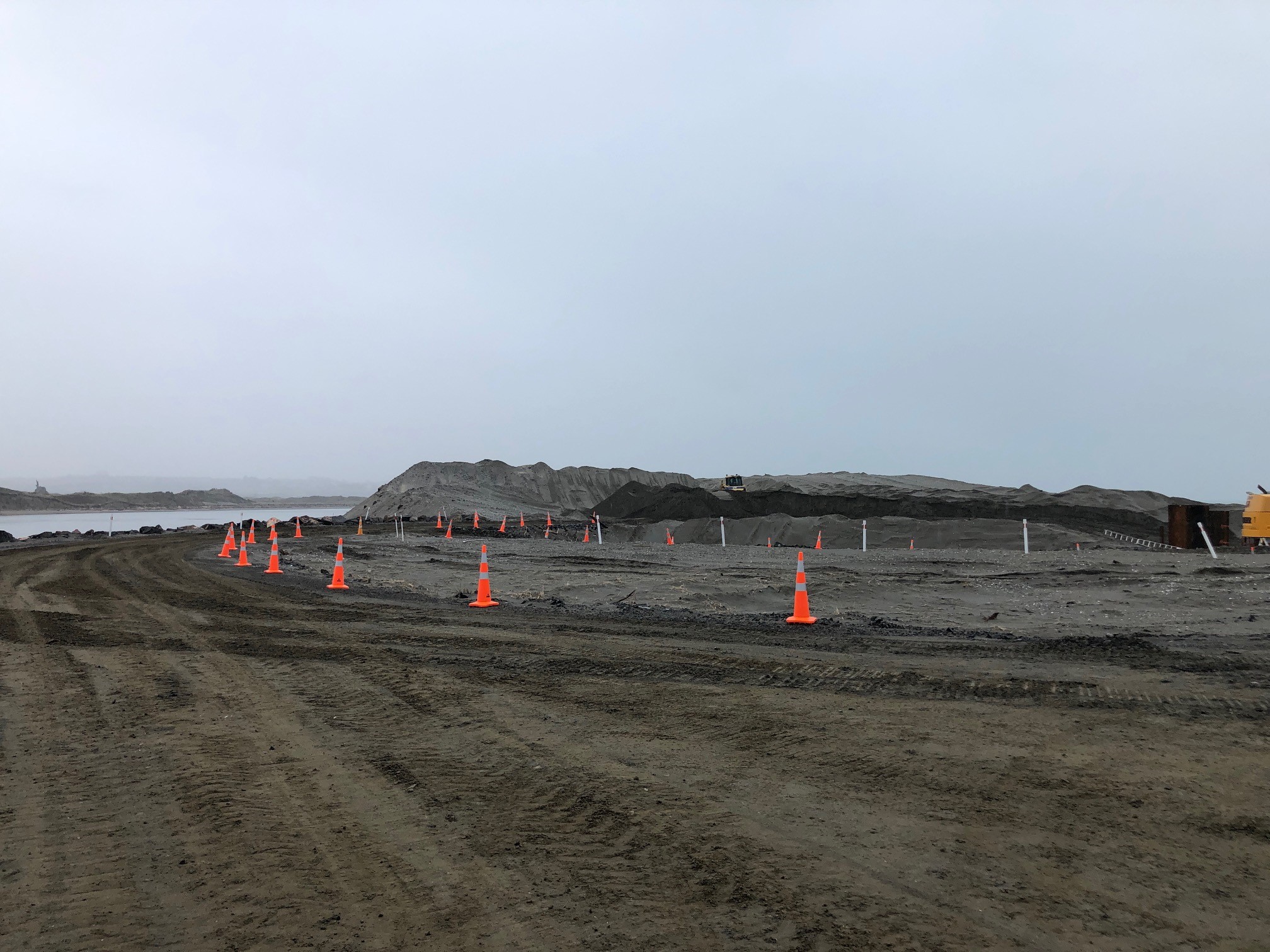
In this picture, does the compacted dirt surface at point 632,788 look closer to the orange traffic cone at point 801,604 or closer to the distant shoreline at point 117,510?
the orange traffic cone at point 801,604

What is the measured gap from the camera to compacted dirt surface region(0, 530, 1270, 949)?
2910 millimetres

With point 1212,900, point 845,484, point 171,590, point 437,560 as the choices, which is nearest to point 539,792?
point 1212,900

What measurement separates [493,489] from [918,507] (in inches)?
1467

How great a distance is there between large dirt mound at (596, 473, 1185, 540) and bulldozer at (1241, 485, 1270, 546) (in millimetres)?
9065

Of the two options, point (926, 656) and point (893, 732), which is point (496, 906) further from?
point (926, 656)

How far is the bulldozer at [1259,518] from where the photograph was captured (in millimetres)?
21328

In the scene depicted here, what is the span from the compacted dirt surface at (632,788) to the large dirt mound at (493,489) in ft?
150

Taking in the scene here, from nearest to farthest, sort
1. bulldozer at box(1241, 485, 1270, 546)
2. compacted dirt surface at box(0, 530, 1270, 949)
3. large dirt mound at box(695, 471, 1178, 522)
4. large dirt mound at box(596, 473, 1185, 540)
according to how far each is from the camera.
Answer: compacted dirt surface at box(0, 530, 1270, 949)
bulldozer at box(1241, 485, 1270, 546)
large dirt mound at box(596, 473, 1185, 540)
large dirt mound at box(695, 471, 1178, 522)

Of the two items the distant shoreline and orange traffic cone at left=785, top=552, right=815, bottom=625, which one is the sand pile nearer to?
orange traffic cone at left=785, top=552, right=815, bottom=625

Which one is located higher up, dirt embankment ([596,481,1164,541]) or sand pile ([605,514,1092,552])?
dirt embankment ([596,481,1164,541])

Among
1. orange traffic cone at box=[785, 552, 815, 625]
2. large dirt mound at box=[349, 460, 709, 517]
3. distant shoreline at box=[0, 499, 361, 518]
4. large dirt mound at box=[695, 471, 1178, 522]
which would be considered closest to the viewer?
orange traffic cone at box=[785, 552, 815, 625]

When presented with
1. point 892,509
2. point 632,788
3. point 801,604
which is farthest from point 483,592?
point 892,509

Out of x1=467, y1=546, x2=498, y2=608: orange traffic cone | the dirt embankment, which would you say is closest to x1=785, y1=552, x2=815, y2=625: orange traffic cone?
x1=467, y1=546, x2=498, y2=608: orange traffic cone

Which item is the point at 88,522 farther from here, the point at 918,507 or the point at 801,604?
the point at 801,604
